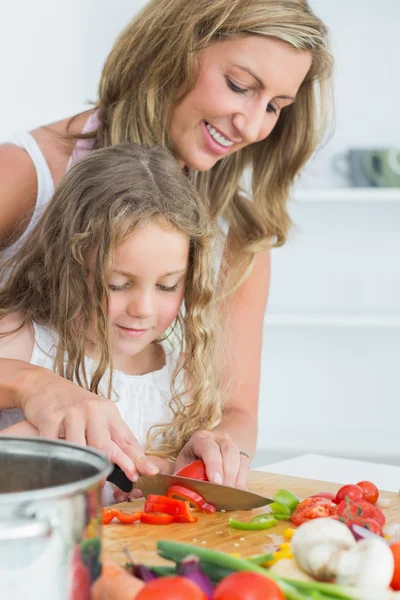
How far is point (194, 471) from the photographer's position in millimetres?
1478

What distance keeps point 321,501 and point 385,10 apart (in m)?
3.18

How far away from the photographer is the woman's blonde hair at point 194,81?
Result: 1.80m

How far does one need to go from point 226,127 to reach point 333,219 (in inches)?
91.9

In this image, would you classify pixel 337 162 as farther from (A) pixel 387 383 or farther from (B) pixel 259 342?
(B) pixel 259 342

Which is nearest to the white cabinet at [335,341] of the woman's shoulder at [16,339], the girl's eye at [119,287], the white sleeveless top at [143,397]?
the white sleeveless top at [143,397]

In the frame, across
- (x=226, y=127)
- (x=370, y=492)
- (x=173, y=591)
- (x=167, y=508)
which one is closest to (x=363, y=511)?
(x=370, y=492)

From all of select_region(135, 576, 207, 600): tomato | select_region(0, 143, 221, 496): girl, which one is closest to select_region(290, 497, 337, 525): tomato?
select_region(0, 143, 221, 496): girl

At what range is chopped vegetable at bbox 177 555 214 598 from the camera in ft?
2.52

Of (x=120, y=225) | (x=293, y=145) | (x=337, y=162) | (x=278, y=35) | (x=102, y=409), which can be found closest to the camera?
(x=102, y=409)

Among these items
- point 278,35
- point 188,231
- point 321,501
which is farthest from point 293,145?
point 321,501

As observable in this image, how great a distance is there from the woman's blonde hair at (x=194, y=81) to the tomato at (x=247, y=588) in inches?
51.3

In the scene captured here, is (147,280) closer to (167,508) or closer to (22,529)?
(167,508)

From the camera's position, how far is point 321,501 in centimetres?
134

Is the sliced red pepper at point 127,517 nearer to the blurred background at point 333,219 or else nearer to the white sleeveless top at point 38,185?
the white sleeveless top at point 38,185
